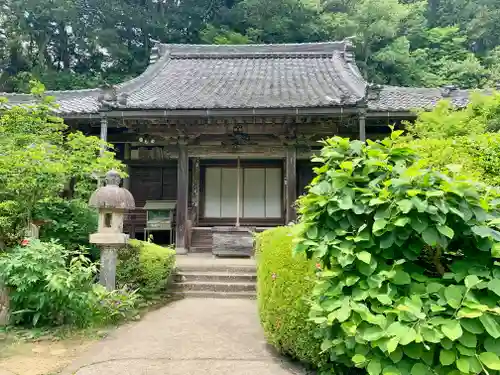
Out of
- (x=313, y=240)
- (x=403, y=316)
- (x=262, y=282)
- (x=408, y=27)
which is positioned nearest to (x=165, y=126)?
(x=262, y=282)

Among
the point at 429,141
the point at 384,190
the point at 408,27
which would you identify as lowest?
the point at 384,190

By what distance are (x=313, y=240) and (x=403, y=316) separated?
698mm

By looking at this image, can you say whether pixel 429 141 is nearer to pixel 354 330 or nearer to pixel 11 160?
pixel 354 330

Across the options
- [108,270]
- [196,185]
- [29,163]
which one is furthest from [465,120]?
[196,185]

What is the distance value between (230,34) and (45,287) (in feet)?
67.9

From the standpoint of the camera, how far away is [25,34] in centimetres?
2266

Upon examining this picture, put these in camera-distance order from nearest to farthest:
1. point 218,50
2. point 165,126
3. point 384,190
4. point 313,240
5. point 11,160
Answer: point 384,190 → point 313,240 → point 11,160 → point 165,126 → point 218,50

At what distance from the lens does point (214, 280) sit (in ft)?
21.3

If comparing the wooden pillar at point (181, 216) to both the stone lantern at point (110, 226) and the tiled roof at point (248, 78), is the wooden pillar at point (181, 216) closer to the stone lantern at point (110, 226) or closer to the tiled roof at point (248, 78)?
the tiled roof at point (248, 78)

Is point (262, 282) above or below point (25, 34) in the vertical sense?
below

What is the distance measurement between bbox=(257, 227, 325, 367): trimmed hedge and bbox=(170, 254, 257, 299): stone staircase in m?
2.55

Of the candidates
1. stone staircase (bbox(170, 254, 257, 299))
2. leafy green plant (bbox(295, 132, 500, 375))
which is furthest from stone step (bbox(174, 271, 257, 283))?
leafy green plant (bbox(295, 132, 500, 375))

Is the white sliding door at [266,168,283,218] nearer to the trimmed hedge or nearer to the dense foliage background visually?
the trimmed hedge

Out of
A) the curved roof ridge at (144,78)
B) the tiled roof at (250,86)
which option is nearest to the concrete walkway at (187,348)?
the tiled roof at (250,86)
